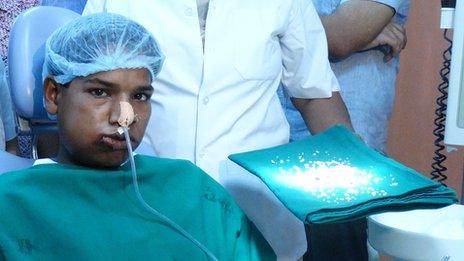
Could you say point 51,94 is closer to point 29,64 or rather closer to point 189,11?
point 29,64

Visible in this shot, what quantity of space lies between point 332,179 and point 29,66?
72 cm

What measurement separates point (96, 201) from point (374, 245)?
57cm

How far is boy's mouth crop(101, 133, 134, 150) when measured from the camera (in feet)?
4.50

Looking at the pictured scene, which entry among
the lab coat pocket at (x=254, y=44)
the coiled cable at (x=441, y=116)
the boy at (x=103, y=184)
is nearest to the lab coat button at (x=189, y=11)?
the lab coat pocket at (x=254, y=44)

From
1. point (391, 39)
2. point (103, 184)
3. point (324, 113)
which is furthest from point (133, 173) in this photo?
point (391, 39)

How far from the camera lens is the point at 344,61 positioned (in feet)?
6.75

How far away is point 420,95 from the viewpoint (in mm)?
3070

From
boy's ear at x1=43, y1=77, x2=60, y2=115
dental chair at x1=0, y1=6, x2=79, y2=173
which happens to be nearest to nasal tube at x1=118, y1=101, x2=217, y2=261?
boy's ear at x1=43, y1=77, x2=60, y2=115

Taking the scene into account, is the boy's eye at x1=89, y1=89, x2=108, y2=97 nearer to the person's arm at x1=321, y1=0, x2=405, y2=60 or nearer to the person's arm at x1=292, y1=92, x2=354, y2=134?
the person's arm at x1=292, y1=92, x2=354, y2=134

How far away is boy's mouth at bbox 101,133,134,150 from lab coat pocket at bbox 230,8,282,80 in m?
0.41

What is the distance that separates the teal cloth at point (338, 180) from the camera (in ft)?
4.05

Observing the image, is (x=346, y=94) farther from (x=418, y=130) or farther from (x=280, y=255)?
(x=418, y=130)

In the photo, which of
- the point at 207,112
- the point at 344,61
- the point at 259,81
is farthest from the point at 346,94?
the point at 207,112

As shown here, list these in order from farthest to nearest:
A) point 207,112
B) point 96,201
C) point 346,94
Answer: point 346,94
point 207,112
point 96,201
